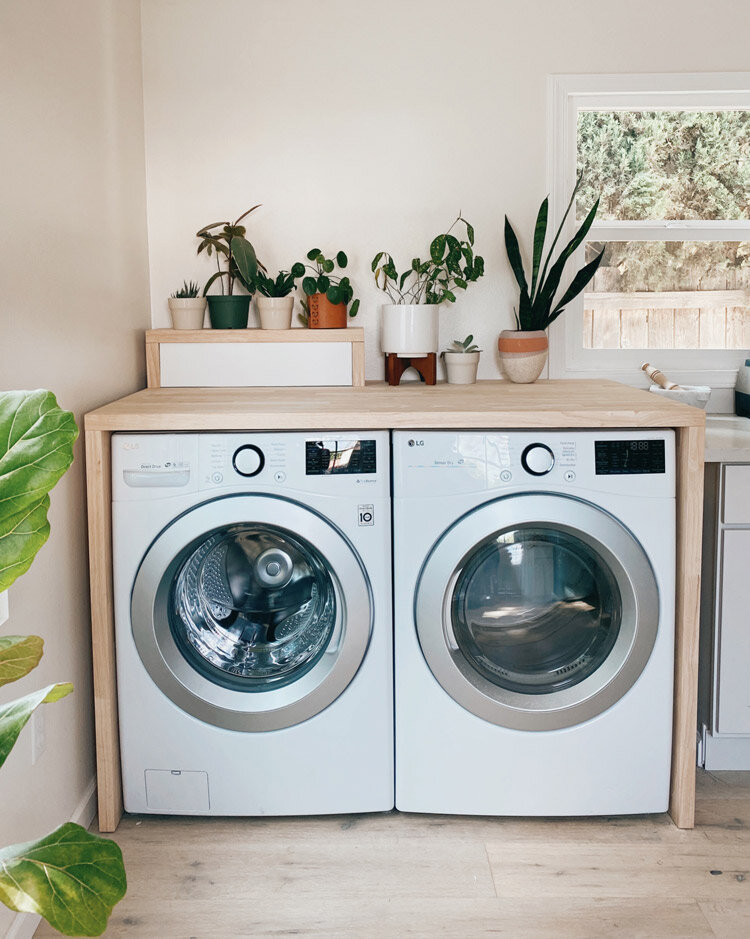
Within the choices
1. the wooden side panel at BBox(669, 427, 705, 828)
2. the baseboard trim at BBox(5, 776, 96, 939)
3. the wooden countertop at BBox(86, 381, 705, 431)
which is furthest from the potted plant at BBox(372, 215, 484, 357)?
the baseboard trim at BBox(5, 776, 96, 939)

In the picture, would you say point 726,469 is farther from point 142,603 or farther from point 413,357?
point 142,603

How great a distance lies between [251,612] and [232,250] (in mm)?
1104

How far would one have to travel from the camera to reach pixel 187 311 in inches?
104

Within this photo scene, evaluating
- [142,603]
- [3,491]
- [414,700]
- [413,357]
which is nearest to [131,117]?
[413,357]

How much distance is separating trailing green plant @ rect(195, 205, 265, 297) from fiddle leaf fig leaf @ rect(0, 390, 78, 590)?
1764 millimetres

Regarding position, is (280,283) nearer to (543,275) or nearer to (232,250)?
(232,250)

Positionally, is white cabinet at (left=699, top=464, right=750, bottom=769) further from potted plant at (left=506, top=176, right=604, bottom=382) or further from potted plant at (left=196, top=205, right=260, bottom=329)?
potted plant at (left=196, top=205, right=260, bottom=329)

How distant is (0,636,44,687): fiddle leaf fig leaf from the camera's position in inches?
37.5

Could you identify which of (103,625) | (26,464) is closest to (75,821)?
(103,625)

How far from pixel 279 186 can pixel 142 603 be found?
1424 millimetres

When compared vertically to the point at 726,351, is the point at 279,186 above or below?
above

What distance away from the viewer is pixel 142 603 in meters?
2.00

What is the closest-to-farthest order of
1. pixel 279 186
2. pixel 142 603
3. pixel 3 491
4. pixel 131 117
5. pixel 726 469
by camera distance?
pixel 3 491, pixel 142 603, pixel 726 469, pixel 131 117, pixel 279 186

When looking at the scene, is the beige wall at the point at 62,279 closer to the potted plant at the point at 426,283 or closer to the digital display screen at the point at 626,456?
the potted plant at the point at 426,283
